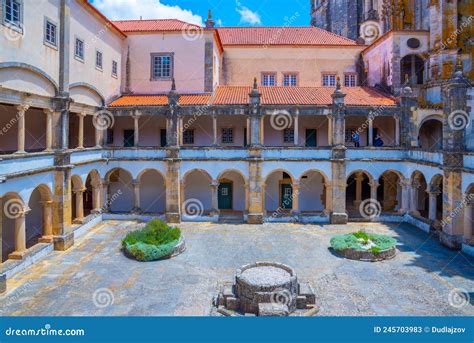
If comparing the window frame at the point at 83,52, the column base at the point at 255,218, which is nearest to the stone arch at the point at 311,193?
the column base at the point at 255,218

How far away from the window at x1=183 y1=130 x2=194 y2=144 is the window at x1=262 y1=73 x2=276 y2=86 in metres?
8.78

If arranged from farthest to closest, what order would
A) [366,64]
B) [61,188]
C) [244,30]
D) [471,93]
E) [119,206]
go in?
[244,30] < [366,64] < [119,206] < [471,93] < [61,188]

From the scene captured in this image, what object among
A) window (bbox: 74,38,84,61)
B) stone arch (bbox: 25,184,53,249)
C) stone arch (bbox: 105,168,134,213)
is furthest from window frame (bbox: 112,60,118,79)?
stone arch (bbox: 25,184,53,249)

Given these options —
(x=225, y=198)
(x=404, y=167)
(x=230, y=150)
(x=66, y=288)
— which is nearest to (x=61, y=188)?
(x=66, y=288)

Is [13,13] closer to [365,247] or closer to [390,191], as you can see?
[365,247]

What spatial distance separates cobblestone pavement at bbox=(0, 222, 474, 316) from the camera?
12844 millimetres

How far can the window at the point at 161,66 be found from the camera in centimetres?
2788

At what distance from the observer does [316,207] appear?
1136 inches

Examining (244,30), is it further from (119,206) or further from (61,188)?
(61,188)

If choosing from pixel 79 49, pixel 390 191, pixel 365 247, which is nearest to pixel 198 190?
pixel 79 49

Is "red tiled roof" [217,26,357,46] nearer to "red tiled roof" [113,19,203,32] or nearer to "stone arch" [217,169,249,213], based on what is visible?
"red tiled roof" [113,19,203,32]

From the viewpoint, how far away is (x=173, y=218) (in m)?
25.2

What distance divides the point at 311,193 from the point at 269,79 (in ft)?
36.4

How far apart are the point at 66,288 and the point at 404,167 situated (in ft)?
71.6
